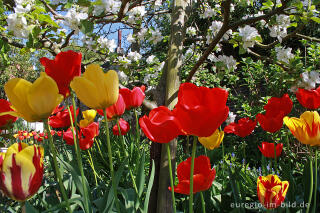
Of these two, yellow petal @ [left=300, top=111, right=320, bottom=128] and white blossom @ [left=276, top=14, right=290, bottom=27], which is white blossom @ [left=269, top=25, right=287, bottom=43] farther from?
yellow petal @ [left=300, top=111, right=320, bottom=128]

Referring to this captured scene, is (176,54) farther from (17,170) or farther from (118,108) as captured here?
(17,170)

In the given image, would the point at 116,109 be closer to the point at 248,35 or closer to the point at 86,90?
the point at 86,90

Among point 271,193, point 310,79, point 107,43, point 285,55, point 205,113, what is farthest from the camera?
point 107,43

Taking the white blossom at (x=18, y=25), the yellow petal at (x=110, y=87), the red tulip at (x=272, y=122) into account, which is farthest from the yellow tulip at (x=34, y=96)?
the red tulip at (x=272, y=122)

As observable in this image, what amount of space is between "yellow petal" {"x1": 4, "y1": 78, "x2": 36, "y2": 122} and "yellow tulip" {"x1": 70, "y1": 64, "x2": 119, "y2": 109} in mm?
98

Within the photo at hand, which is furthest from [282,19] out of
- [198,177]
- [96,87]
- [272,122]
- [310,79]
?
[96,87]

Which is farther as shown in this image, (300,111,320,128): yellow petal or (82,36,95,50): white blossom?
(82,36,95,50): white blossom

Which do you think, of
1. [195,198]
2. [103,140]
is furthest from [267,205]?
[103,140]

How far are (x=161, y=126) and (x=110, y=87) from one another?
0.15m

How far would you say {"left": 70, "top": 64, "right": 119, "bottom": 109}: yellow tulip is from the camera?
1.89ft

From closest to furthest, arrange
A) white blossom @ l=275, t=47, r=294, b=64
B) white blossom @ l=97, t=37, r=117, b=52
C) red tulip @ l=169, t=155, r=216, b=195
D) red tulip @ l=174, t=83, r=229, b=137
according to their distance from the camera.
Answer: red tulip @ l=174, t=83, r=229, b=137 → red tulip @ l=169, t=155, r=216, b=195 → white blossom @ l=275, t=47, r=294, b=64 → white blossom @ l=97, t=37, r=117, b=52

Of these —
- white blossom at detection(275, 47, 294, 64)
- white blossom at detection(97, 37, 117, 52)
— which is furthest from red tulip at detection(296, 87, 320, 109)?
white blossom at detection(97, 37, 117, 52)

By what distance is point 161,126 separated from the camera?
613mm

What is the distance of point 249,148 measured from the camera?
13.4 feet
